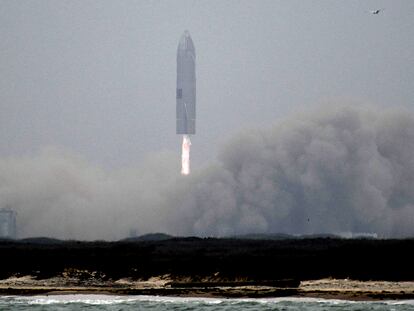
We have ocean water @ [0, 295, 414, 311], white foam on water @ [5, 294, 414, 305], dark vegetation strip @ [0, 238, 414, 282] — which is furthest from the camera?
dark vegetation strip @ [0, 238, 414, 282]

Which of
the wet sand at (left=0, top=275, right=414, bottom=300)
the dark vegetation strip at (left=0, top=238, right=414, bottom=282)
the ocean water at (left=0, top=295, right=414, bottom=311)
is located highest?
the dark vegetation strip at (left=0, top=238, right=414, bottom=282)

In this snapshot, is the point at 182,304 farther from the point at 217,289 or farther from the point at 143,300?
the point at 217,289

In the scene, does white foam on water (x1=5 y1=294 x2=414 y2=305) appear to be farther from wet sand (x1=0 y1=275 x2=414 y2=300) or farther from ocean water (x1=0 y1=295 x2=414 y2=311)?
wet sand (x1=0 y1=275 x2=414 y2=300)

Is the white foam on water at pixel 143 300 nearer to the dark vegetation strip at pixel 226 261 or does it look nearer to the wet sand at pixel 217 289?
the wet sand at pixel 217 289

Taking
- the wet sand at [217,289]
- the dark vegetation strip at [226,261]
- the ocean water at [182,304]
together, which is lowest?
the ocean water at [182,304]

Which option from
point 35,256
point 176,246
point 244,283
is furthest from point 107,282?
point 176,246

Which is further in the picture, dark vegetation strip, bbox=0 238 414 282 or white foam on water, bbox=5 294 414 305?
dark vegetation strip, bbox=0 238 414 282

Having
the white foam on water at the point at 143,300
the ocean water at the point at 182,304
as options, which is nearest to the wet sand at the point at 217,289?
the white foam on water at the point at 143,300

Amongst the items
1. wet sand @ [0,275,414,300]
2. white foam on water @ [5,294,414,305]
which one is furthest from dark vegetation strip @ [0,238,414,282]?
white foam on water @ [5,294,414,305]

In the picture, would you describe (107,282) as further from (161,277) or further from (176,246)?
(176,246)
